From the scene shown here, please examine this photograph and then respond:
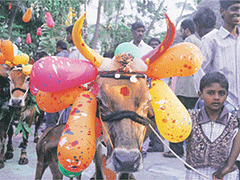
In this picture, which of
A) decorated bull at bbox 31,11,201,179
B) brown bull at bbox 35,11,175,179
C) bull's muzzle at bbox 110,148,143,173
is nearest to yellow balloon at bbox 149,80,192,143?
decorated bull at bbox 31,11,201,179

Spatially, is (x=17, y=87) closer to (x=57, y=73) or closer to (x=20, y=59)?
(x=20, y=59)

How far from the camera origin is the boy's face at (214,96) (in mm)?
2582

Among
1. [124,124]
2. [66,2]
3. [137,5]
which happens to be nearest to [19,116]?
[124,124]

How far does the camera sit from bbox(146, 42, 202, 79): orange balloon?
2119 mm

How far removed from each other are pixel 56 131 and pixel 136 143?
1.13m

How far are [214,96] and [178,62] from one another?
73 cm

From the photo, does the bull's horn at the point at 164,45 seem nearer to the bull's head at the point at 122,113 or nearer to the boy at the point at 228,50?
the bull's head at the point at 122,113

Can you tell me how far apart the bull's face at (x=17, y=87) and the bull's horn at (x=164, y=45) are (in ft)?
9.42

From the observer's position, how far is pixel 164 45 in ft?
6.87

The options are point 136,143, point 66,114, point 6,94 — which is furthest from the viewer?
point 6,94

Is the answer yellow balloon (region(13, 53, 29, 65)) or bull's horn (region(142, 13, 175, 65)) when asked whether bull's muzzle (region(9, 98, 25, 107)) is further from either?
bull's horn (region(142, 13, 175, 65))

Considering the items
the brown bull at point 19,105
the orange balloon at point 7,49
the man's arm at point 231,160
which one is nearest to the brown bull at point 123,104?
the man's arm at point 231,160

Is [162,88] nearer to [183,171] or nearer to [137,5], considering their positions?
[183,171]

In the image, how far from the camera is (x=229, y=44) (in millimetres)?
2916
